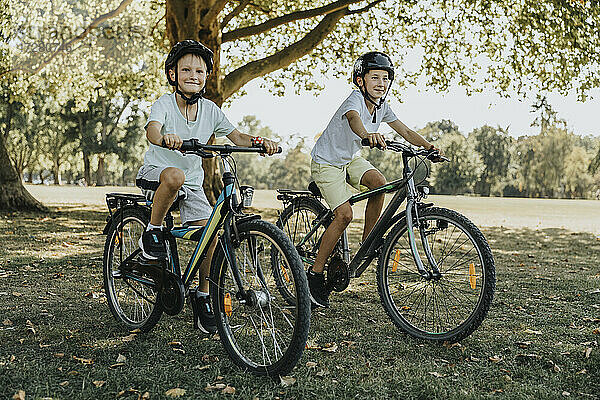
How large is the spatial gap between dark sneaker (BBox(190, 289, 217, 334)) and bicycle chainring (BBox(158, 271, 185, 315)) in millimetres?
84

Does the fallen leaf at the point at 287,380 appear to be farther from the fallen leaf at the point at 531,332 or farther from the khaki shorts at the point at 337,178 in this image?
the fallen leaf at the point at 531,332

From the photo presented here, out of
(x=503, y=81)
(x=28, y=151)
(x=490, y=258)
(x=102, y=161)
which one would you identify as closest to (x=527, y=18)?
(x=503, y=81)

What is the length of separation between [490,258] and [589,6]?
12091 mm

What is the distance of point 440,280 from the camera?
4484mm

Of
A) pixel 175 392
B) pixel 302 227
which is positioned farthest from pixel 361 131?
pixel 175 392

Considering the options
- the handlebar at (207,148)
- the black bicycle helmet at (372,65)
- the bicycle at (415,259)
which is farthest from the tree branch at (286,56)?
the handlebar at (207,148)

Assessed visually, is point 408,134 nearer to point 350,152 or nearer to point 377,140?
point 350,152

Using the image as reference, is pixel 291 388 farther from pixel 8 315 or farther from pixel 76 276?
pixel 76 276

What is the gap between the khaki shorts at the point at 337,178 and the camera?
16.3 ft

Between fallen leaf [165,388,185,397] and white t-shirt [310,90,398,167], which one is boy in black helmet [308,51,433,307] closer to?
white t-shirt [310,90,398,167]

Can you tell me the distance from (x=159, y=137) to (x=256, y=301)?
1137mm

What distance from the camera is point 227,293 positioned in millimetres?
3797

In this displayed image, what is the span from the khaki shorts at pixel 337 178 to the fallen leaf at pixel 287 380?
1671mm

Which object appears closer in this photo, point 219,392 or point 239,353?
point 219,392
